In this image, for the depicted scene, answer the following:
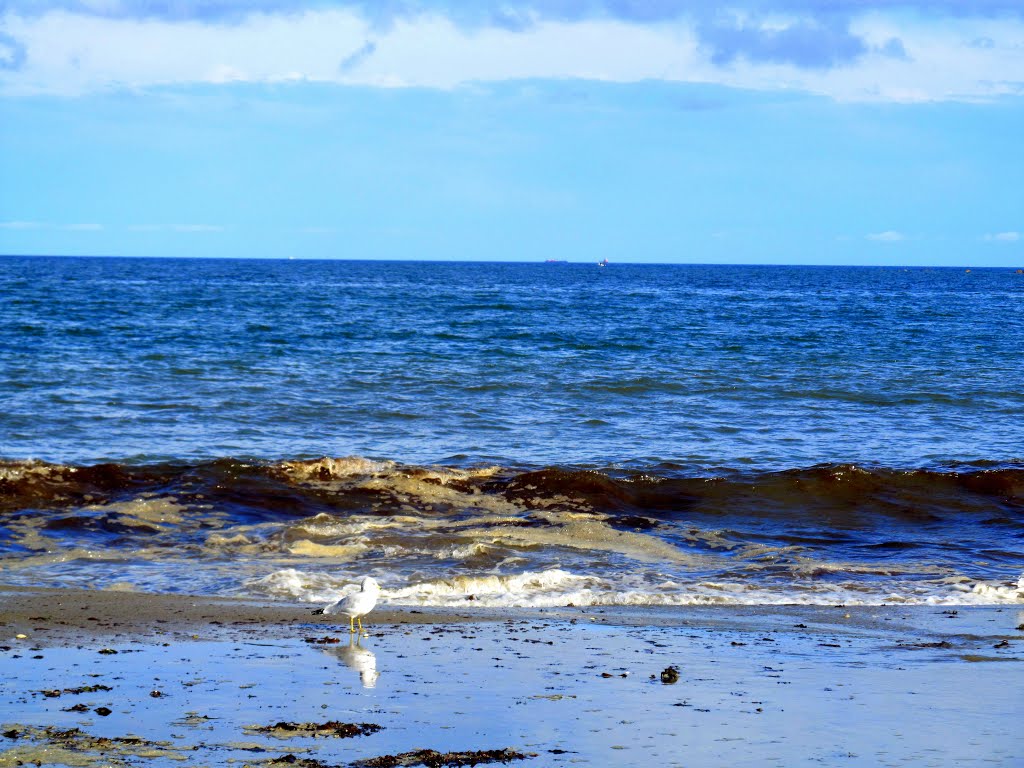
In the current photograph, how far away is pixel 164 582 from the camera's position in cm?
977

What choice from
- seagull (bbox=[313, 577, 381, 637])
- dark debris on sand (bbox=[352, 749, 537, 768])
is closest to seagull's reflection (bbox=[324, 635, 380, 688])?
seagull (bbox=[313, 577, 381, 637])

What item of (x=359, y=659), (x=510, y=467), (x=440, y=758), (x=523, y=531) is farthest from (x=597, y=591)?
(x=510, y=467)

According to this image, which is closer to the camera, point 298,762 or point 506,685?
point 298,762

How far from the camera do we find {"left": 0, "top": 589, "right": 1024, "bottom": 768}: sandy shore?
5.41m

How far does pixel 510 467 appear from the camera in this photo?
1554 cm

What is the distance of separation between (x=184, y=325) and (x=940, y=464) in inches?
984

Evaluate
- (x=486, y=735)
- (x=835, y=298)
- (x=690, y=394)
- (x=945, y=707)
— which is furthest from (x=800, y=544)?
(x=835, y=298)

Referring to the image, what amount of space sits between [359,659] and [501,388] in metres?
15.6

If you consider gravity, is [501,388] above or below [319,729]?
above

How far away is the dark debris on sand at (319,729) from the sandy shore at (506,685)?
2cm

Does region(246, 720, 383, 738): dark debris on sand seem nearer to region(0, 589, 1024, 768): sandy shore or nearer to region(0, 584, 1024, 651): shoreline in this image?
region(0, 589, 1024, 768): sandy shore

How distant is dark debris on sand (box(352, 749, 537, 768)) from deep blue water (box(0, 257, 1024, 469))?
34.9 feet

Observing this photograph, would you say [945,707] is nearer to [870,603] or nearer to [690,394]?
[870,603]

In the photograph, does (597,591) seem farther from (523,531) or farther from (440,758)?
(440,758)
